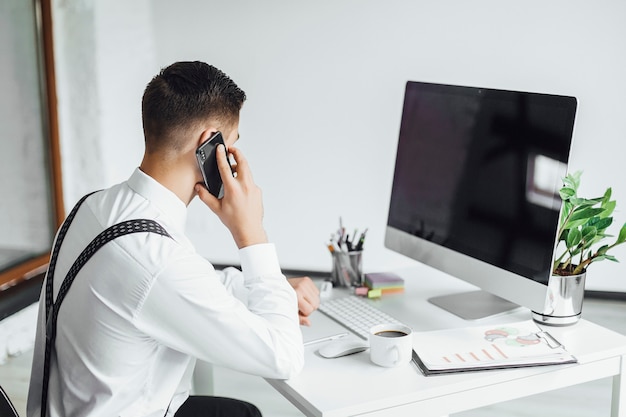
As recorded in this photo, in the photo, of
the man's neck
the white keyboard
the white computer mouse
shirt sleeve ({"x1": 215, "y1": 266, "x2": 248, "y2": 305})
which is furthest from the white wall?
the man's neck

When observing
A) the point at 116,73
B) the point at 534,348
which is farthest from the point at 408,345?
the point at 116,73

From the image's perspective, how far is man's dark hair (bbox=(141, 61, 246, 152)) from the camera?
1407 millimetres

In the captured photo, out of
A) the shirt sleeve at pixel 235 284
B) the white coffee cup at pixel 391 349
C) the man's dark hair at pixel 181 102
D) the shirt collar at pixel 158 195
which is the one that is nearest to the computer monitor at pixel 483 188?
the white coffee cup at pixel 391 349

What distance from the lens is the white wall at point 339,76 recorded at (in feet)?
10.5

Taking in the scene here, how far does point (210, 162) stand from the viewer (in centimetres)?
143

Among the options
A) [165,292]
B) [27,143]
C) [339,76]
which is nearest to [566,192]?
[165,292]

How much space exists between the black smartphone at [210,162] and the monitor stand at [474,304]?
0.66 meters

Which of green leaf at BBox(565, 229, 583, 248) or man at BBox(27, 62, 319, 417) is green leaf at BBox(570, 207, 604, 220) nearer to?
green leaf at BBox(565, 229, 583, 248)

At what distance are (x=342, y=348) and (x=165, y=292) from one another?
44cm

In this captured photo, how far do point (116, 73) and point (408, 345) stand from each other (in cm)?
271

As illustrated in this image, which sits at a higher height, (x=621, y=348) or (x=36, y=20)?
(x=36, y=20)

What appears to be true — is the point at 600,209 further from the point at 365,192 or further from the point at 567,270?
the point at 365,192

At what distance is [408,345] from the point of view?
147cm

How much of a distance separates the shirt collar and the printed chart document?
0.54 meters
